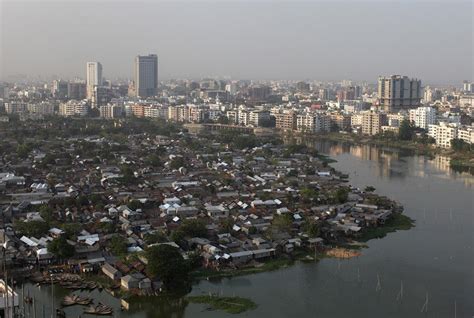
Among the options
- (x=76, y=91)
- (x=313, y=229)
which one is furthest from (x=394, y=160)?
(x=76, y=91)

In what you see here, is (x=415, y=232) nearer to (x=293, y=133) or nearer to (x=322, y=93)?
(x=293, y=133)

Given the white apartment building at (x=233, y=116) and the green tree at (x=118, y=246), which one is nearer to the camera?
the green tree at (x=118, y=246)

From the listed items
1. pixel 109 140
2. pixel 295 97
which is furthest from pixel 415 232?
pixel 295 97

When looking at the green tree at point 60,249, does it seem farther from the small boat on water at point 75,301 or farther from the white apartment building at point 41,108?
the white apartment building at point 41,108

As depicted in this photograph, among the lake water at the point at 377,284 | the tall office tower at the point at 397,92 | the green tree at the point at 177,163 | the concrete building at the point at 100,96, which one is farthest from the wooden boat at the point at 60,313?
the concrete building at the point at 100,96

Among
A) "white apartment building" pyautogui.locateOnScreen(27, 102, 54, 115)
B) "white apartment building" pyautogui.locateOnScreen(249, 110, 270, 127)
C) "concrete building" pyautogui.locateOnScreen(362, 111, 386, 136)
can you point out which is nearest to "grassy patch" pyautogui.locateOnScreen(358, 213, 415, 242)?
"concrete building" pyautogui.locateOnScreen(362, 111, 386, 136)
